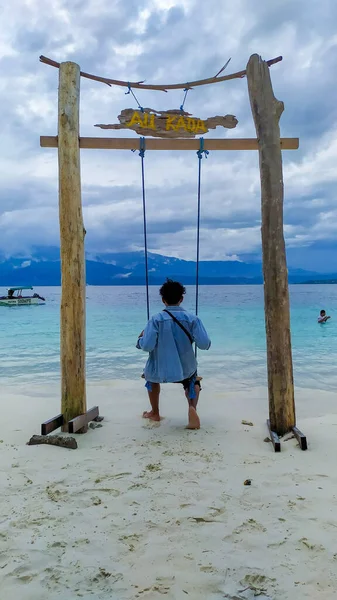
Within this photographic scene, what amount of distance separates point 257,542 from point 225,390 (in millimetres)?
5532

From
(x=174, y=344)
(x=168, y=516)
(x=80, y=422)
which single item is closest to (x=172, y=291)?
(x=174, y=344)

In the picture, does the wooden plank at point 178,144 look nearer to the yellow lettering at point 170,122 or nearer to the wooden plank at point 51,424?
the yellow lettering at point 170,122

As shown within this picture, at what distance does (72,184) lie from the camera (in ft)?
14.1

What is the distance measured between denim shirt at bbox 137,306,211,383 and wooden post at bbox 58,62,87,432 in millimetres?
625

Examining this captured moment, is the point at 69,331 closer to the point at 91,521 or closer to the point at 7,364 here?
the point at 91,521

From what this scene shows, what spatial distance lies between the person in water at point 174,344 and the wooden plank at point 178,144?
155cm

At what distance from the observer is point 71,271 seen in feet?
13.9

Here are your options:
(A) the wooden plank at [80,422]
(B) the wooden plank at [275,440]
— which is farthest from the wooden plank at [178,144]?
(B) the wooden plank at [275,440]

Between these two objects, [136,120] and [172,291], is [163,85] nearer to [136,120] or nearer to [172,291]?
[136,120]

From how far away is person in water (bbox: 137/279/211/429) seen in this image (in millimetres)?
4156

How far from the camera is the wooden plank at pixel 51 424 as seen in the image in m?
3.93

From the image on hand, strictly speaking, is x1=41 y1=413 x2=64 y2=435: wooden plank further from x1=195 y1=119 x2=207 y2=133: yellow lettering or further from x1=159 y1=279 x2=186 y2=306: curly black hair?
x1=195 y1=119 x2=207 y2=133: yellow lettering

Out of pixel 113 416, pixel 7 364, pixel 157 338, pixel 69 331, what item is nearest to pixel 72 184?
pixel 69 331

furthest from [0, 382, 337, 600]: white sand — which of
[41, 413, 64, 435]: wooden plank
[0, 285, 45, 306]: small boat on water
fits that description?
[0, 285, 45, 306]: small boat on water
